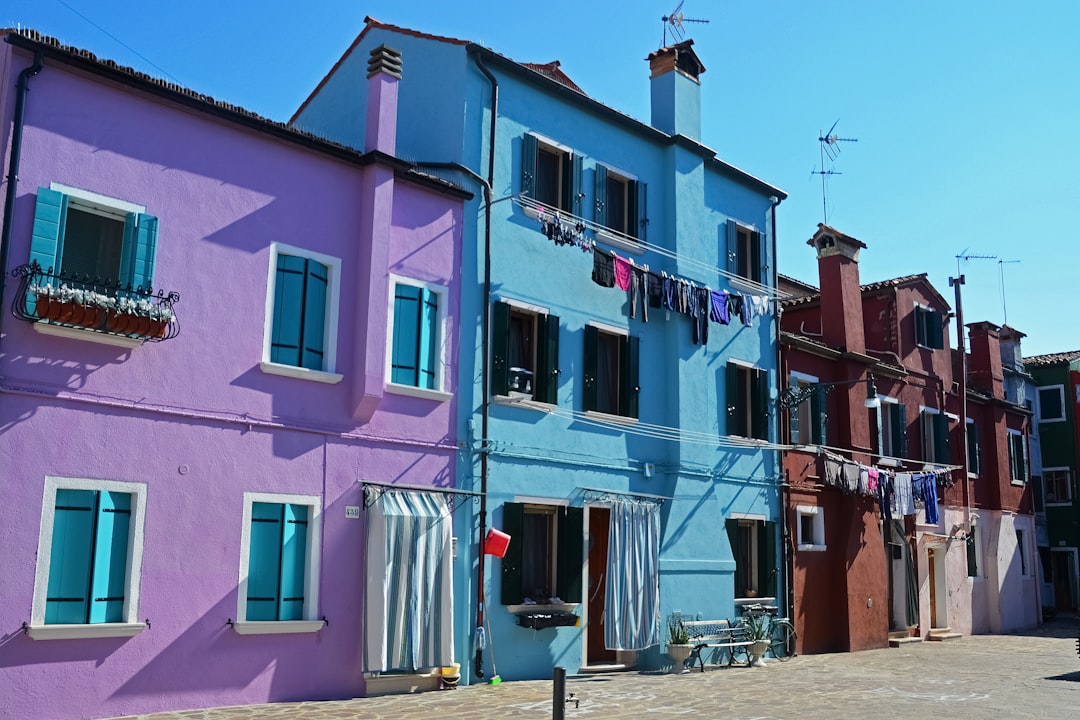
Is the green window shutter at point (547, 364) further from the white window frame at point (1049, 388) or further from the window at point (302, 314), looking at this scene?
the white window frame at point (1049, 388)

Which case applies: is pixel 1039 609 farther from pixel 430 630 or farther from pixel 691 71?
pixel 430 630

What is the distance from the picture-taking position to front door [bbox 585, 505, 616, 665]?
1739 cm

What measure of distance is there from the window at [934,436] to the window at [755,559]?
28.5ft

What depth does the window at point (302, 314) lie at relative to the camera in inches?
522

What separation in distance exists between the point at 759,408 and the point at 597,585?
5792 mm

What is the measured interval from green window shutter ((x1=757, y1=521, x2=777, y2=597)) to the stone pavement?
4.91 feet

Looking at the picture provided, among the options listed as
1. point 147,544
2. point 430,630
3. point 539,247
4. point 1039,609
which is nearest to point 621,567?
point 430,630

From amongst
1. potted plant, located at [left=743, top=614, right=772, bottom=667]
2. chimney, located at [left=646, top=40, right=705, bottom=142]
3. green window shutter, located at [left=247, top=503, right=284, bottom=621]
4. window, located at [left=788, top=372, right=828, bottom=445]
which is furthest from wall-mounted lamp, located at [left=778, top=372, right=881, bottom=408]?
green window shutter, located at [left=247, top=503, right=284, bottom=621]

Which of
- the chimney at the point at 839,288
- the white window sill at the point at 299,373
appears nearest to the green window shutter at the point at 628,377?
the white window sill at the point at 299,373

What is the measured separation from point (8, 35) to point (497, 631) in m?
9.99

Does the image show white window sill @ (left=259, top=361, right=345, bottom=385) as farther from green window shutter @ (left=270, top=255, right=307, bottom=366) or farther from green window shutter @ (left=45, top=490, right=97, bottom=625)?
green window shutter @ (left=45, top=490, right=97, bottom=625)

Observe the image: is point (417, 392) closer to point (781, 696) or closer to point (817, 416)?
point (781, 696)

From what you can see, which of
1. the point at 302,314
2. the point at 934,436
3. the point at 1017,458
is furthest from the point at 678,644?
the point at 1017,458

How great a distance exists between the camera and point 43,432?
1103cm
